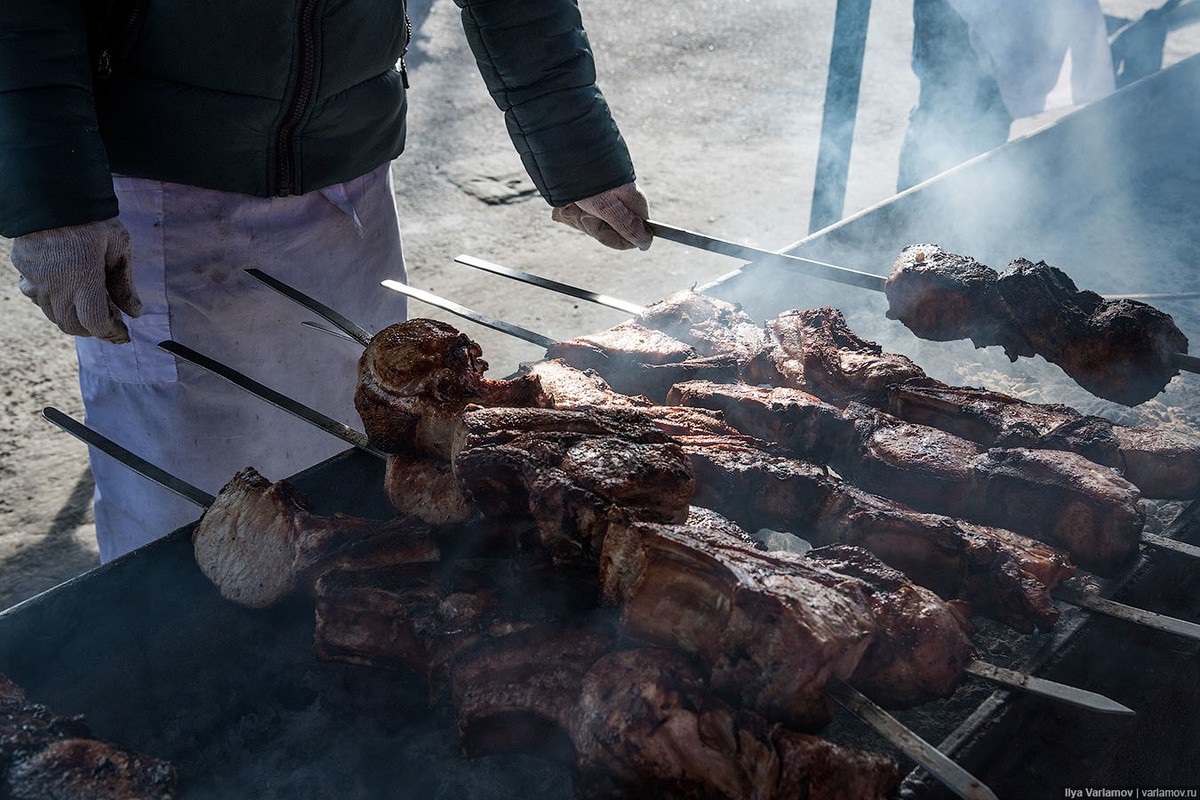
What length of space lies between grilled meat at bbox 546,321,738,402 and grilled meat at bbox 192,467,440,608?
1020mm

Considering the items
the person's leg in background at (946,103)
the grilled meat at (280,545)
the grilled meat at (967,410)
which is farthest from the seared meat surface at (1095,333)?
the person's leg in background at (946,103)

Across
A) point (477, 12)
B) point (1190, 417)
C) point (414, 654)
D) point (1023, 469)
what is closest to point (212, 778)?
point (414, 654)

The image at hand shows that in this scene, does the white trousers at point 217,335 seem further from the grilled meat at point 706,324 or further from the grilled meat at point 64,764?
the grilled meat at point 64,764

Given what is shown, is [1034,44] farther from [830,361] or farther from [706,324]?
[830,361]

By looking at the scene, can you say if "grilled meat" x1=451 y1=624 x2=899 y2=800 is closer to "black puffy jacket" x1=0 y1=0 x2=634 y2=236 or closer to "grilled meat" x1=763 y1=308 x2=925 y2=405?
"grilled meat" x1=763 y1=308 x2=925 y2=405

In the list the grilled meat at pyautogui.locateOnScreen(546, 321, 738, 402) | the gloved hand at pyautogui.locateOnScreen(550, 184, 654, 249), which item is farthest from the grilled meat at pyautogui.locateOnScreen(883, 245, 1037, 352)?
the gloved hand at pyautogui.locateOnScreen(550, 184, 654, 249)

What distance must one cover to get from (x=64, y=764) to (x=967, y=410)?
2491 mm

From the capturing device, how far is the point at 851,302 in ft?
14.2

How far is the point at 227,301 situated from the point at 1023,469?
2.91m

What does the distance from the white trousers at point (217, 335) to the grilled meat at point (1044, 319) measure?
2.29m

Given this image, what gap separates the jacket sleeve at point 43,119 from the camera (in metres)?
2.14

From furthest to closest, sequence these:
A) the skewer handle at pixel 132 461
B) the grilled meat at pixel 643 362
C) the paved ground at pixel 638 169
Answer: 1. the paved ground at pixel 638 169
2. the grilled meat at pixel 643 362
3. the skewer handle at pixel 132 461

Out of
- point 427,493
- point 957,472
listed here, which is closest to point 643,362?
point 427,493

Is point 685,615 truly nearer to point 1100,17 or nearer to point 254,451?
point 254,451
